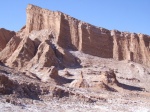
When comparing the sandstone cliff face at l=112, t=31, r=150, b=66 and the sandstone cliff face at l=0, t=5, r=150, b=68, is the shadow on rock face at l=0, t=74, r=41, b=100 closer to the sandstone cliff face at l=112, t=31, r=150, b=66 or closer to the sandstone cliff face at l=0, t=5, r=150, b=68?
the sandstone cliff face at l=0, t=5, r=150, b=68

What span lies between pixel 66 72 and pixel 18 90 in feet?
91.1

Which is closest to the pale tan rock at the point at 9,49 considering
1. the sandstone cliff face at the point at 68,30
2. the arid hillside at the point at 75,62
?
the arid hillside at the point at 75,62

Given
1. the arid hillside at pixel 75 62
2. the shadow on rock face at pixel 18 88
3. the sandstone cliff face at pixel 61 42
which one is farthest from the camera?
the sandstone cliff face at pixel 61 42

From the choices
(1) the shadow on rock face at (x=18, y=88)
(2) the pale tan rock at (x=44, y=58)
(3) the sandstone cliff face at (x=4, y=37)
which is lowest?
(1) the shadow on rock face at (x=18, y=88)

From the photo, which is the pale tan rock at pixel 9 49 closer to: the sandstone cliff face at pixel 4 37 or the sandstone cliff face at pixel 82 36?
the sandstone cliff face at pixel 4 37

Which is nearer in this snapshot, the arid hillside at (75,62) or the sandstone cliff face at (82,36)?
the arid hillside at (75,62)

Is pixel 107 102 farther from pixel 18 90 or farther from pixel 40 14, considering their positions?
pixel 40 14

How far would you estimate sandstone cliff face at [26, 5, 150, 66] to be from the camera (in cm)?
6212

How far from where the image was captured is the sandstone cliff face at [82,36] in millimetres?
62125

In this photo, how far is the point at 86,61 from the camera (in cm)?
5706

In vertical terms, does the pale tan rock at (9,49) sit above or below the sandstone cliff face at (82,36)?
below

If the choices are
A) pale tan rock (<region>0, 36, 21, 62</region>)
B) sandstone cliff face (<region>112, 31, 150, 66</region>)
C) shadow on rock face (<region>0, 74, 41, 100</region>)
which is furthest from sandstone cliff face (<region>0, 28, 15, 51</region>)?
shadow on rock face (<region>0, 74, 41, 100</region>)

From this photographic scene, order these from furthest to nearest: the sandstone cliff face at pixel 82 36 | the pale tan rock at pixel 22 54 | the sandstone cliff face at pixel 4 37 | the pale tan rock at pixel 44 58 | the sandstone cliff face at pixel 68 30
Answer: the sandstone cliff face at pixel 82 36
the sandstone cliff face at pixel 68 30
the sandstone cliff face at pixel 4 37
the pale tan rock at pixel 22 54
the pale tan rock at pixel 44 58

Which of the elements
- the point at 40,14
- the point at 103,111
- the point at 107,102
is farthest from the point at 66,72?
the point at 103,111
